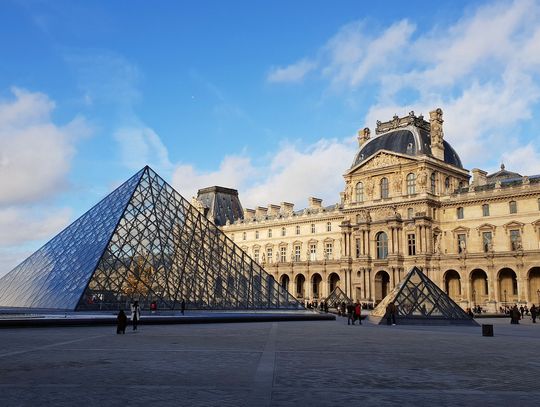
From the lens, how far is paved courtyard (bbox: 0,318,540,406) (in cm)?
755

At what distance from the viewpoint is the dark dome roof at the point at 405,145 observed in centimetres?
5874

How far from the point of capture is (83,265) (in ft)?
92.1

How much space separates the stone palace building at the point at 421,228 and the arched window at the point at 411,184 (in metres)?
0.10

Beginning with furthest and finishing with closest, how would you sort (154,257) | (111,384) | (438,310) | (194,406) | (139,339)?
(154,257) → (438,310) → (139,339) → (111,384) → (194,406)

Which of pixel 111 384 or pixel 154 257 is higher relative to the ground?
pixel 154 257

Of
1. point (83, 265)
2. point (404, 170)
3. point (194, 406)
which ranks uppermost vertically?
point (404, 170)

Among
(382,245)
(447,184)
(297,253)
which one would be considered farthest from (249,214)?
(447,184)

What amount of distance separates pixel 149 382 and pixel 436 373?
479cm

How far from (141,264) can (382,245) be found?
3584 centimetres

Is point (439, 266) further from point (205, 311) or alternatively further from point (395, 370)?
point (395, 370)

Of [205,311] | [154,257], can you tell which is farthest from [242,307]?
[154,257]

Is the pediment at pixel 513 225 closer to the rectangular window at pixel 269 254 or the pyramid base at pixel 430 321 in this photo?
the pyramid base at pixel 430 321

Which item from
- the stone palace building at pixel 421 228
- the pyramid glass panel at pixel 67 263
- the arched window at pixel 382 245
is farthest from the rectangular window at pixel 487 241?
the pyramid glass panel at pixel 67 263

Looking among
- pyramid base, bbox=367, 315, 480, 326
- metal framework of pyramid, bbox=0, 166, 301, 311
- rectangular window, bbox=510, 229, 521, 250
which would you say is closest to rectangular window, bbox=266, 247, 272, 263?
rectangular window, bbox=510, 229, 521, 250
